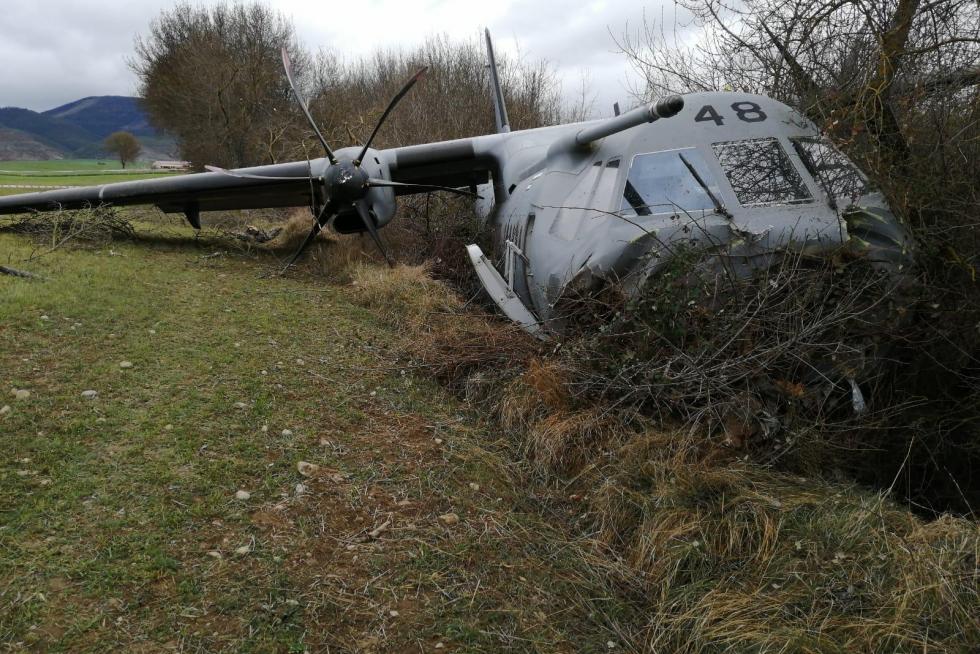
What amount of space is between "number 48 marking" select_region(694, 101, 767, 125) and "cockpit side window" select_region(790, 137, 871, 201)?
1.38ft

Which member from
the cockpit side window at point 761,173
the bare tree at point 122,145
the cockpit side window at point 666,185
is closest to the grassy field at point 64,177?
the bare tree at point 122,145

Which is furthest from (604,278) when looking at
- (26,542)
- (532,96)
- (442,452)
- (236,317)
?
(532,96)

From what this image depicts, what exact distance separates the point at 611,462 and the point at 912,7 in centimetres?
485

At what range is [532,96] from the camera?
22344 millimetres

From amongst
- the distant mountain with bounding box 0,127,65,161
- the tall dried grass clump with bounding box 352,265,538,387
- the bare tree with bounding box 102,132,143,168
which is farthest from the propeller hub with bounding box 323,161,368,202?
the distant mountain with bounding box 0,127,65,161

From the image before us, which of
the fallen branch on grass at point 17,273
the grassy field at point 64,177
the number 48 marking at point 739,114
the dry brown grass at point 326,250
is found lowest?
the dry brown grass at point 326,250

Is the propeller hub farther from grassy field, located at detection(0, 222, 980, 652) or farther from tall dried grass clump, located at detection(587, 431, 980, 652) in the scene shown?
tall dried grass clump, located at detection(587, 431, 980, 652)

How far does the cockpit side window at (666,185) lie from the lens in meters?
5.79

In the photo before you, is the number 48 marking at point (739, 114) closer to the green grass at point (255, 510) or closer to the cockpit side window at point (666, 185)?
the cockpit side window at point (666, 185)

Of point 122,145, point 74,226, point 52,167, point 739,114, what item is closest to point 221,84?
point 74,226

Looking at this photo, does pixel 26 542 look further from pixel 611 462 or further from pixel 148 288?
pixel 148 288

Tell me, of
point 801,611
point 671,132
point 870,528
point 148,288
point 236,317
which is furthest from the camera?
point 148,288

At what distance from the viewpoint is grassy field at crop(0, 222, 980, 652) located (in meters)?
3.19

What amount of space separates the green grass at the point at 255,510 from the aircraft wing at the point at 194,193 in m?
4.90
